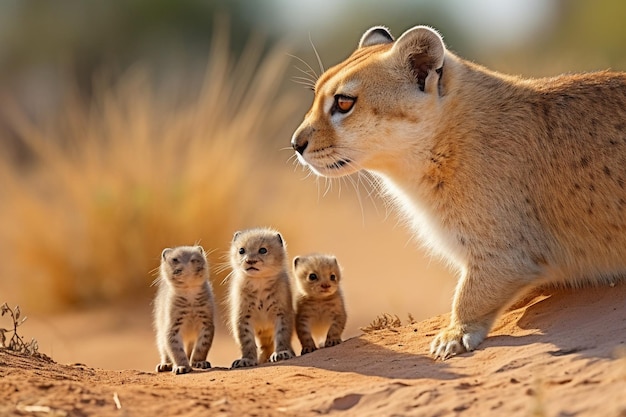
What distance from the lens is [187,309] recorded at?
716 centimetres

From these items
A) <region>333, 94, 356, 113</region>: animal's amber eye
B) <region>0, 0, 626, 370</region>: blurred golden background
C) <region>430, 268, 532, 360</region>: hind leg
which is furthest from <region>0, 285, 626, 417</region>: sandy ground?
<region>0, 0, 626, 370</region>: blurred golden background

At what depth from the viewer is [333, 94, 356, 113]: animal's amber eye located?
6594 millimetres

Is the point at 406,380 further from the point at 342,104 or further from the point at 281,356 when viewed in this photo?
the point at 342,104

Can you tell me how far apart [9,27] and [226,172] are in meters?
21.6

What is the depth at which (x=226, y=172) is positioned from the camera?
12.3 metres

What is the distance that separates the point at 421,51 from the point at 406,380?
89.9 inches

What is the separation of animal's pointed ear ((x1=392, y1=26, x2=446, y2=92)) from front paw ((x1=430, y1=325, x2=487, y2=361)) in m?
1.63

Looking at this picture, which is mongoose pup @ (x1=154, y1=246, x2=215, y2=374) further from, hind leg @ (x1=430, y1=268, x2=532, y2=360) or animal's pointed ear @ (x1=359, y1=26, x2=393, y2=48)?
animal's pointed ear @ (x1=359, y1=26, x2=393, y2=48)

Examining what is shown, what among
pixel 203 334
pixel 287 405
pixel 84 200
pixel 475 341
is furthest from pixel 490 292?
pixel 84 200

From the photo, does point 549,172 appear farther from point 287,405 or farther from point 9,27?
point 9,27

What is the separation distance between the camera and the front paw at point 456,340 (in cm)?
595

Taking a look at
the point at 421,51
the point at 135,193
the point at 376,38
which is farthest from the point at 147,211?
the point at 421,51

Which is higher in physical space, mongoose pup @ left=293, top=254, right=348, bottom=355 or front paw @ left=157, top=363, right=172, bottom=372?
mongoose pup @ left=293, top=254, right=348, bottom=355

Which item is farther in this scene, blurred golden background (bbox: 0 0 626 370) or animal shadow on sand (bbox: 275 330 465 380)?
blurred golden background (bbox: 0 0 626 370)
